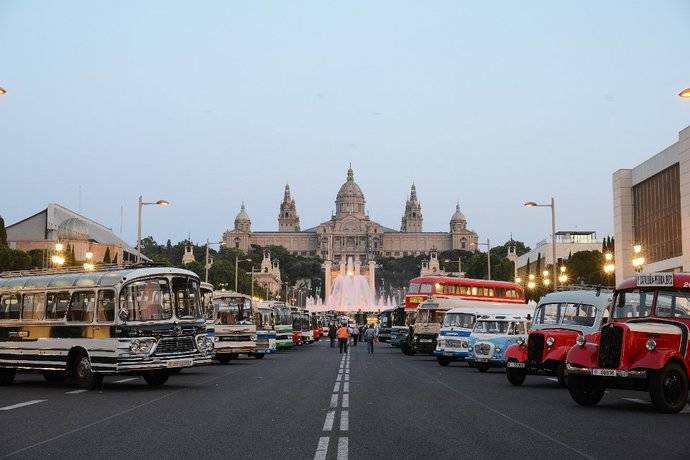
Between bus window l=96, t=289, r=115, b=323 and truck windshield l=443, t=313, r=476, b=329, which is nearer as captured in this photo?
bus window l=96, t=289, r=115, b=323

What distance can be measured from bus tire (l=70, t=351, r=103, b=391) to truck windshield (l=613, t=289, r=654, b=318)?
Result: 40.4 ft

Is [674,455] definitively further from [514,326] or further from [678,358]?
[514,326]

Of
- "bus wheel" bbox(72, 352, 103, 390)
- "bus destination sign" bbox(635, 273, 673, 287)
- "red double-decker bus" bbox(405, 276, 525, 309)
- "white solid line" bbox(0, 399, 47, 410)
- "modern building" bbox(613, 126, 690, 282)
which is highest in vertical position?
"modern building" bbox(613, 126, 690, 282)

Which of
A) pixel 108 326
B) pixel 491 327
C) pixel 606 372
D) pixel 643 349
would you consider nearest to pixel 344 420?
pixel 606 372

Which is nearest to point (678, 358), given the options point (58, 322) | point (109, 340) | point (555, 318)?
point (555, 318)

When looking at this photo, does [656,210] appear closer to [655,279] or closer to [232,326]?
[232,326]

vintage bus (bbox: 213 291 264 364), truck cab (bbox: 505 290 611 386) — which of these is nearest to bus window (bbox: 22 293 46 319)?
truck cab (bbox: 505 290 611 386)

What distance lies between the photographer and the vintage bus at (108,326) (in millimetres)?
23172

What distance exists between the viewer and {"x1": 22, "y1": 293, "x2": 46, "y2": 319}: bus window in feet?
82.7

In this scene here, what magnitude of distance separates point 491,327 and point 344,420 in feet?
62.6

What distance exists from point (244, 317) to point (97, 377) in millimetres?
16991

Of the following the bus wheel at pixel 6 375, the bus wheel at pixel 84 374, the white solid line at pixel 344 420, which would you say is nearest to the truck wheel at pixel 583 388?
the white solid line at pixel 344 420

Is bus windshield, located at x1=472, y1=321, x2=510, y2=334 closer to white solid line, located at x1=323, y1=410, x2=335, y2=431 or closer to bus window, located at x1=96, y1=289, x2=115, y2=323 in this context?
bus window, located at x1=96, y1=289, x2=115, y2=323

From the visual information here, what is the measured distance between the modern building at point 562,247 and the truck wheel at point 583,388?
3987 inches
